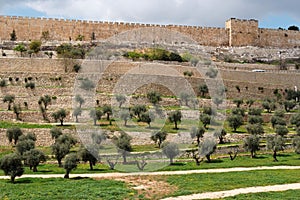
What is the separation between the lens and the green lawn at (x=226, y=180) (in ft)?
52.6

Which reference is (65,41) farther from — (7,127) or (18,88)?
(7,127)

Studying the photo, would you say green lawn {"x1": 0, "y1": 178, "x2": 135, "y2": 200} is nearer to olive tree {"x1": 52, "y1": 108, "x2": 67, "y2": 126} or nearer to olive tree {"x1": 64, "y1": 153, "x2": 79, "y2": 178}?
olive tree {"x1": 64, "y1": 153, "x2": 79, "y2": 178}

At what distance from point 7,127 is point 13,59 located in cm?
1238

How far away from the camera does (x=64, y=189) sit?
1566 centimetres

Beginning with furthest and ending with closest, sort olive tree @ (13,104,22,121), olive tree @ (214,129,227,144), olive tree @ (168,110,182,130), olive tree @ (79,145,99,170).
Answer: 1. olive tree @ (168,110,182,130)
2. olive tree @ (13,104,22,121)
3. olive tree @ (214,129,227,144)
4. olive tree @ (79,145,99,170)

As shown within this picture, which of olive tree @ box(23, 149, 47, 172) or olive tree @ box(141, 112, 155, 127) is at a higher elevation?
olive tree @ box(141, 112, 155, 127)

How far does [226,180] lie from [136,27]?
128ft

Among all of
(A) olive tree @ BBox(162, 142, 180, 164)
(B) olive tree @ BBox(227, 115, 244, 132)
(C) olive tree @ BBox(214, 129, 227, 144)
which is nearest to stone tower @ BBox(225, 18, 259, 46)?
(B) olive tree @ BBox(227, 115, 244, 132)

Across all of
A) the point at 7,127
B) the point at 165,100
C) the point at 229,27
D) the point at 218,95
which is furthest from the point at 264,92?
the point at 7,127

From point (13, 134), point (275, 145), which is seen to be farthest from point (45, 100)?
point (275, 145)

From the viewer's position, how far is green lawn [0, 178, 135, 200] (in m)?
14.9

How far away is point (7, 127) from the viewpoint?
84.9 ft

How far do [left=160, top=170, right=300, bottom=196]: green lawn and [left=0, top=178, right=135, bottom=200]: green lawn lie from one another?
Result: 1772 millimetres

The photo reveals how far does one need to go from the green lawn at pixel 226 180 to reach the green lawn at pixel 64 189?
1.77 meters
